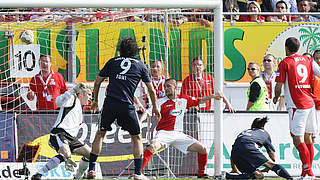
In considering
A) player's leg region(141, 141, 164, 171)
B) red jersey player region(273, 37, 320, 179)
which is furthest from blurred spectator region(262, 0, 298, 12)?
player's leg region(141, 141, 164, 171)

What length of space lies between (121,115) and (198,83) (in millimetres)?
3241

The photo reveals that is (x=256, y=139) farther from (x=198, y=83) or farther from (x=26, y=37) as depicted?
(x=26, y=37)

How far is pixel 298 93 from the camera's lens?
913 cm

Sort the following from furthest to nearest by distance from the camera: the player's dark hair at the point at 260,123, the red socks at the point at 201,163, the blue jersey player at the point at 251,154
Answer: the player's dark hair at the point at 260,123 < the red socks at the point at 201,163 < the blue jersey player at the point at 251,154

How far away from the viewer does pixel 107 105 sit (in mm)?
8320

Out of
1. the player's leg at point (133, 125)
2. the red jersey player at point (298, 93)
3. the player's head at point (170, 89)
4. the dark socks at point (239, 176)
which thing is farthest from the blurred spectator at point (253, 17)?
the player's leg at point (133, 125)

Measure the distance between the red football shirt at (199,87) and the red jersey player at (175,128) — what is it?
3.76 feet

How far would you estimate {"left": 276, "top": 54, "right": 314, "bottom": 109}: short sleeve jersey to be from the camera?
9.10 metres

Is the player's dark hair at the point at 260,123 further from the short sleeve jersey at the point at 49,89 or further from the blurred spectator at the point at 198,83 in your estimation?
the short sleeve jersey at the point at 49,89

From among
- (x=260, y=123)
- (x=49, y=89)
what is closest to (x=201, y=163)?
(x=260, y=123)

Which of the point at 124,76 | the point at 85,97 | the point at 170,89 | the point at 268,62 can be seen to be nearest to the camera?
the point at 124,76

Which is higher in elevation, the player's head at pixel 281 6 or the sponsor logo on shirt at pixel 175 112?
the player's head at pixel 281 6

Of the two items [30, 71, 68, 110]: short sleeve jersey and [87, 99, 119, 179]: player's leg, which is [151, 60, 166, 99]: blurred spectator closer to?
[30, 71, 68, 110]: short sleeve jersey

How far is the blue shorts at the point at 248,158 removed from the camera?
9789 mm
